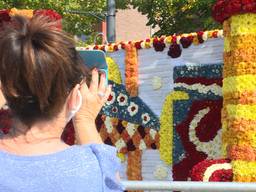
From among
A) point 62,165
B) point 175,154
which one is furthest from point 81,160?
point 175,154

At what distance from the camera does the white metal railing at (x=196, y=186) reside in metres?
2.61

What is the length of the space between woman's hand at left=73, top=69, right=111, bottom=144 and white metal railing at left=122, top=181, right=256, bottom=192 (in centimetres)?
93

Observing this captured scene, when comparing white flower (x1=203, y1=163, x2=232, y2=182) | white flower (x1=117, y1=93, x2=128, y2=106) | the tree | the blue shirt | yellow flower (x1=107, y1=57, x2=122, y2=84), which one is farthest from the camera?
the tree

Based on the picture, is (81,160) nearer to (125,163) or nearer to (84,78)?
(84,78)

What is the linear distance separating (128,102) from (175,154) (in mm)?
905

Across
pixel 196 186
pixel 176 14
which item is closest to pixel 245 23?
pixel 196 186

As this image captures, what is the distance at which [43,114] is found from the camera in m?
1.64

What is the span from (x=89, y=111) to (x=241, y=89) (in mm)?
3322

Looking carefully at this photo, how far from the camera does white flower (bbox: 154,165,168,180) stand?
6441mm

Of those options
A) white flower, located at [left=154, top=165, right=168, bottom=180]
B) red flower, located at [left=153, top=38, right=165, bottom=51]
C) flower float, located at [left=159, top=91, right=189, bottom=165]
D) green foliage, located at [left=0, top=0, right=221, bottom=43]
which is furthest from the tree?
white flower, located at [left=154, top=165, right=168, bottom=180]

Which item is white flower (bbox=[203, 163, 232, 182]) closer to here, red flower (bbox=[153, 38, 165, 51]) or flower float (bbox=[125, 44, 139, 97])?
red flower (bbox=[153, 38, 165, 51])

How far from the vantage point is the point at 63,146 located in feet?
5.51

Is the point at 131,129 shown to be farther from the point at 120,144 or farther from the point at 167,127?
the point at 167,127

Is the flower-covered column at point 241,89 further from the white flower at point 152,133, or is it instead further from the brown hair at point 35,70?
the brown hair at point 35,70
